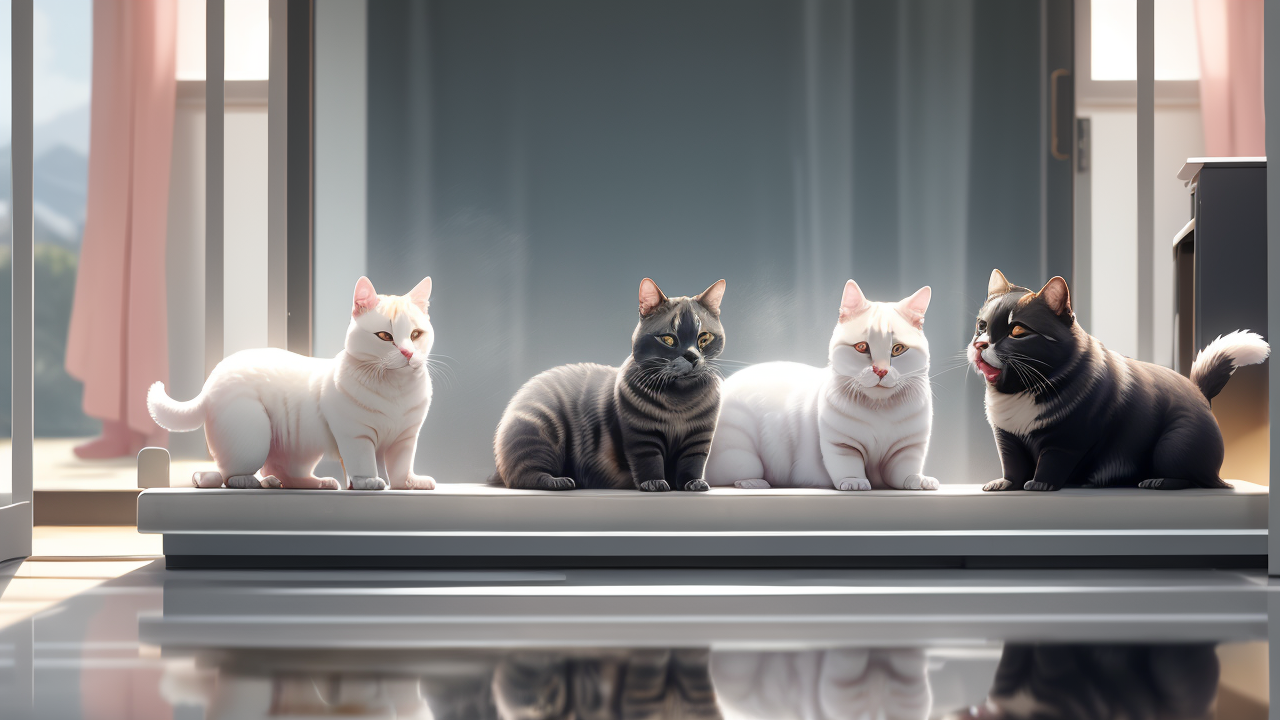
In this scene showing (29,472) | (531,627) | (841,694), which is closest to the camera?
(841,694)

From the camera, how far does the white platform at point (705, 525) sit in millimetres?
1150

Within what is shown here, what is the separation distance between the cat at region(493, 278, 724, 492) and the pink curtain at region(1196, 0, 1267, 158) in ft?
4.04

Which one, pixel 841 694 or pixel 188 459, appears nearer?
pixel 841 694

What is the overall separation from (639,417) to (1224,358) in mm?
977

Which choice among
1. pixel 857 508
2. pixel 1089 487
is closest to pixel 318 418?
pixel 857 508

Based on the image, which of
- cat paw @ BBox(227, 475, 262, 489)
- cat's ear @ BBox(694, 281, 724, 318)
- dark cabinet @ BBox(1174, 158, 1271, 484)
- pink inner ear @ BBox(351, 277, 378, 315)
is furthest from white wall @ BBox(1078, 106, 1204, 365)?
cat paw @ BBox(227, 475, 262, 489)

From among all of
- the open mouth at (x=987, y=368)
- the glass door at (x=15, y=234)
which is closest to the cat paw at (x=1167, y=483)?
the open mouth at (x=987, y=368)

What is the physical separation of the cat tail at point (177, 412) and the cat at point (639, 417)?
0.48 metres

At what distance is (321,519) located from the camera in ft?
3.83

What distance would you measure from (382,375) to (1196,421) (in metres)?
1.29

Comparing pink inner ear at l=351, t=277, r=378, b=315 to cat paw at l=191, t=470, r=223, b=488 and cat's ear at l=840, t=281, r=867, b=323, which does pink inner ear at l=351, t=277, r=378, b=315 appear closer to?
cat paw at l=191, t=470, r=223, b=488

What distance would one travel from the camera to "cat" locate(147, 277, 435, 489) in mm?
1208

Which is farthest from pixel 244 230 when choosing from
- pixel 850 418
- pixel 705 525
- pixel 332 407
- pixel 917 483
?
pixel 917 483

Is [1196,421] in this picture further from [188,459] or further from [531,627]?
[188,459]
